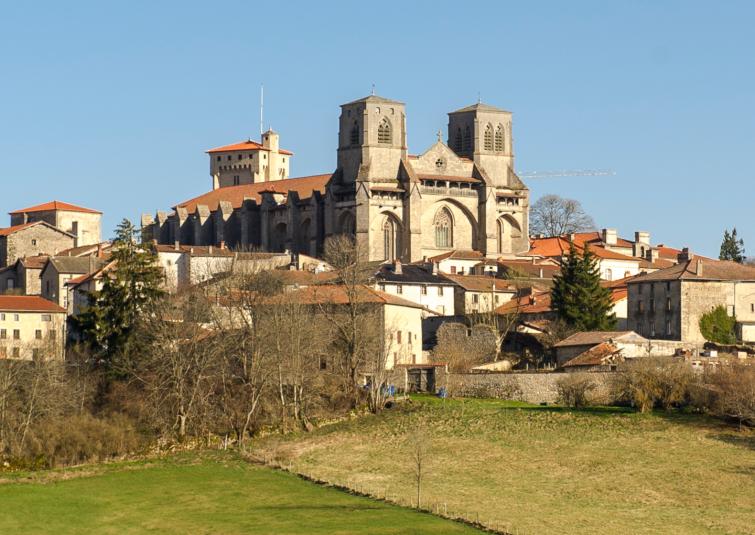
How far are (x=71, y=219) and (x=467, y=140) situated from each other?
3257cm

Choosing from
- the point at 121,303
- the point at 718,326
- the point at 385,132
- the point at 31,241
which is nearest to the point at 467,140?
the point at 385,132

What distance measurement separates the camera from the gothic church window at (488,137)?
139m

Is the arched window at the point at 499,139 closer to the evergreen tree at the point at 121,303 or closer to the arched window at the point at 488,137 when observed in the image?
the arched window at the point at 488,137

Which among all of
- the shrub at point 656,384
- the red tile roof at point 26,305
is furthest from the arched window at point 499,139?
the shrub at point 656,384

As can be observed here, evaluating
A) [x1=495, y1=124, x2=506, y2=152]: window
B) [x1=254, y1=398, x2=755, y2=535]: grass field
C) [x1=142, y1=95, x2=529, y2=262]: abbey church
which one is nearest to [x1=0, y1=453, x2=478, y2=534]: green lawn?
[x1=254, y1=398, x2=755, y2=535]: grass field

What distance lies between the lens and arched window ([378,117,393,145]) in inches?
5236

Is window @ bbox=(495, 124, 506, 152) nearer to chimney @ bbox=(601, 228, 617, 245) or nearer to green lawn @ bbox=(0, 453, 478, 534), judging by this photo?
chimney @ bbox=(601, 228, 617, 245)

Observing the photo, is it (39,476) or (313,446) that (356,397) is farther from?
(39,476)

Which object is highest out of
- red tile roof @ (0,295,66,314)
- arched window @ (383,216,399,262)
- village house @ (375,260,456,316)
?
arched window @ (383,216,399,262)

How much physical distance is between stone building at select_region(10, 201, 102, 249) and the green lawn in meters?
82.6

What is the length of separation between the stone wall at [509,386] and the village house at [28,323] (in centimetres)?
2320

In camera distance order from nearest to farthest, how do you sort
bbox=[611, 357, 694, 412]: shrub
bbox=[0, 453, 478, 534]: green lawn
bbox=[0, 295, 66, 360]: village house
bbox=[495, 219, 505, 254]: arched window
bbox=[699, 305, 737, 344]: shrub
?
bbox=[0, 453, 478, 534]: green lawn < bbox=[611, 357, 694, 412]: shrub < bbox=[699, 305, 737, 344]: shrub < bbox=[0, 295, 66, 360]: village house < bbox=[495, 219, 505, 254]: arched window

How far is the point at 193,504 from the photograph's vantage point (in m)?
60.9

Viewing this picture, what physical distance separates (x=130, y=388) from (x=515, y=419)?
15.8 meters
